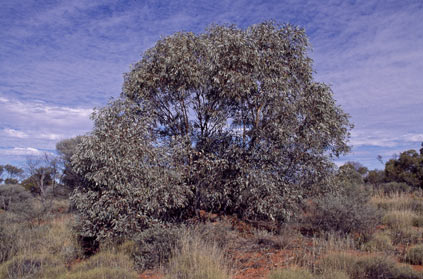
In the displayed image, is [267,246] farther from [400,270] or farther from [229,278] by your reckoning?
[400,270]

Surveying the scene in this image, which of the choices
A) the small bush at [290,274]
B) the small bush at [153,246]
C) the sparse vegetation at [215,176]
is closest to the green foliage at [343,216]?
the sparse vegetation at [215,176]

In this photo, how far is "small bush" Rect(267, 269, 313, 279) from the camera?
5.66 metres

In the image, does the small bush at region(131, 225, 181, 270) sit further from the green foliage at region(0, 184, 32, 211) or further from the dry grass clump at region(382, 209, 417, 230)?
the green foliage at region(0, 184, 32, 211)

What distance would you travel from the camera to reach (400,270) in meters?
5.74

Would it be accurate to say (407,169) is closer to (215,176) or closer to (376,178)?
(376,178)

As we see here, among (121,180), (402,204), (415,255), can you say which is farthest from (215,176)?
(402,204)

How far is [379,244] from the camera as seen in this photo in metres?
7.99

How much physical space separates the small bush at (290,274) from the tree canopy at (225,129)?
2.67 metres

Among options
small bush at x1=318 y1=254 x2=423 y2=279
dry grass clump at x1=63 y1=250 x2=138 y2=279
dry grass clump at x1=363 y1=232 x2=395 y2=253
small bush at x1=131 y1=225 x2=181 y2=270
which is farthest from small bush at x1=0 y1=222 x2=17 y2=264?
dry grass clump at x1=363 y1=232 x2=395 y2=253

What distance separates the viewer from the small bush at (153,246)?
24.0ft

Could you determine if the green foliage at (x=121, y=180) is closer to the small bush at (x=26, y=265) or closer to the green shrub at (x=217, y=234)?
the green shrub at (x=217, y=234)

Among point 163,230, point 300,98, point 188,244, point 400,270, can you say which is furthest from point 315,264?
point 300,98

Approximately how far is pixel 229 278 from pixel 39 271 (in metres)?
4.32

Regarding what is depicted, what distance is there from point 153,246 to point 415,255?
581cm
